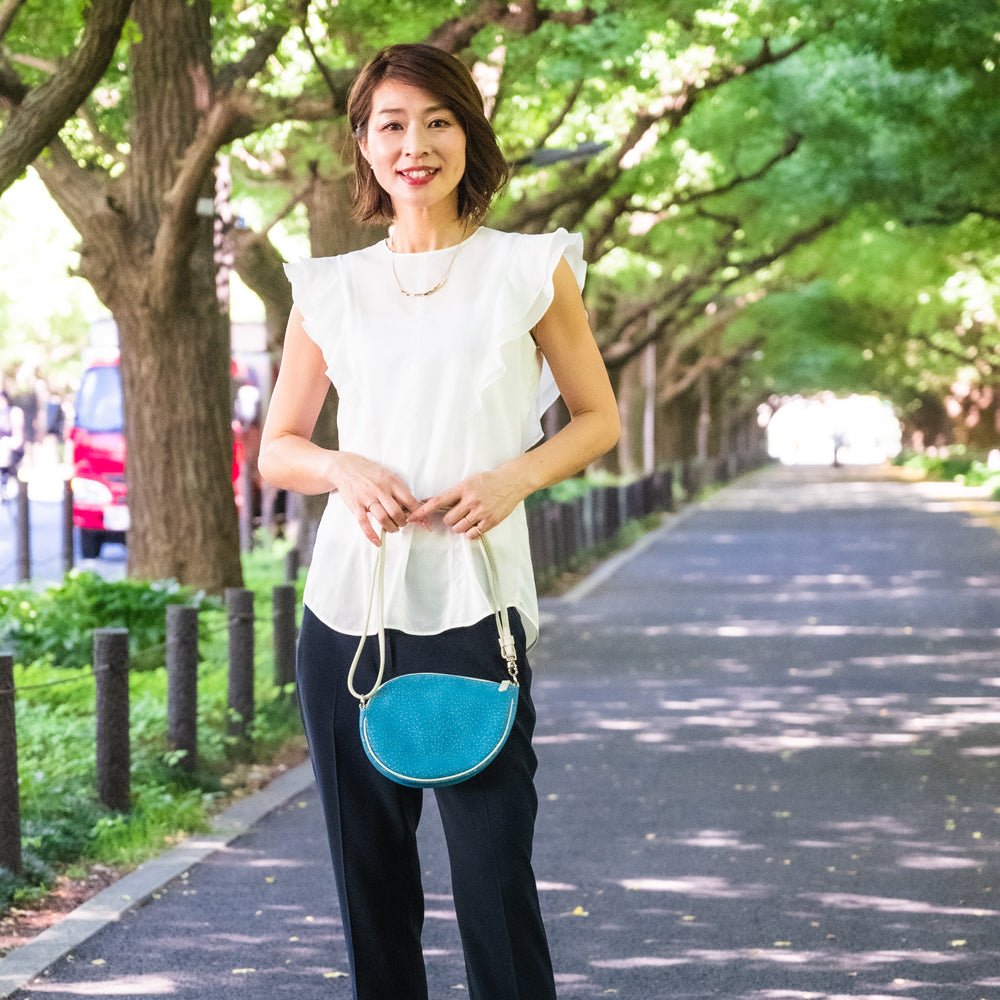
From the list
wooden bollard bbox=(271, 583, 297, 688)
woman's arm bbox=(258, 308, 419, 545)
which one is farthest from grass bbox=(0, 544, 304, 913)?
woman's arm bbox=(258, 308, 419, 545)

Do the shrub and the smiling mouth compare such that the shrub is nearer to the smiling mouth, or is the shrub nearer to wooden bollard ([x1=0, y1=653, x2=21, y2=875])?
wooden bollard ([x1=0, y1=653, x2=21, y2=875])

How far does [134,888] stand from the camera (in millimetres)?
5660

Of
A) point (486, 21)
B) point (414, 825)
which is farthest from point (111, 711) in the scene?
point (486, 21)

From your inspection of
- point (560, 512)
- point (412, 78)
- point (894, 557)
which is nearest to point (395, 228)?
point (412, 78)

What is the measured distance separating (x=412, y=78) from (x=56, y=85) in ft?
15.3

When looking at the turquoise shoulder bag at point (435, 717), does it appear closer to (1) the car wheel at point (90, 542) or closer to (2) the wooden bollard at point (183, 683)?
(2) the wooden bollard at point (183, 683)

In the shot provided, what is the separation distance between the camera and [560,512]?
63.2 feet

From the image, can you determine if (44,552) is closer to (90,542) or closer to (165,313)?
(90,542)

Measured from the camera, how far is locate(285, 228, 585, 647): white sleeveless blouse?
2.72 meters

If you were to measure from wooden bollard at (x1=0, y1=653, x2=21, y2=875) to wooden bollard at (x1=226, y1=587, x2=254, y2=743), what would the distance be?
Result: 2577 mm

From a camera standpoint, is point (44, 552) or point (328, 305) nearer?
point (328, 305)

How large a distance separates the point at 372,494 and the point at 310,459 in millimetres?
180

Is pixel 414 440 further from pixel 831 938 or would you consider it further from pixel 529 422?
pixel 831 938

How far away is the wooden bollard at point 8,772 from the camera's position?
533cm
